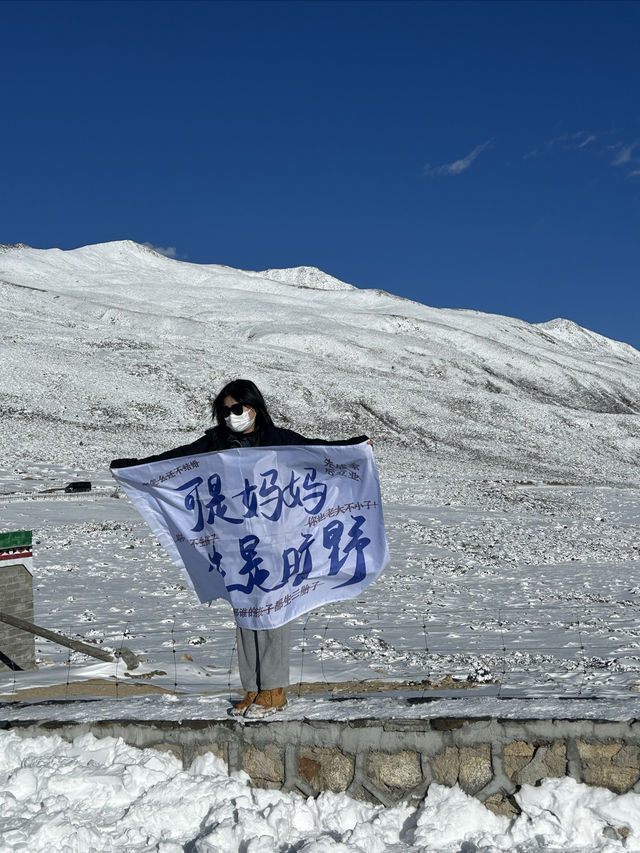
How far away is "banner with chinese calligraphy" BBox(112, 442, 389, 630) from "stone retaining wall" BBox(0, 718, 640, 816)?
2.78 feet

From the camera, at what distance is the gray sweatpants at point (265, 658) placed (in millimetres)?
5781

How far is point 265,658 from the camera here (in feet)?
19.0

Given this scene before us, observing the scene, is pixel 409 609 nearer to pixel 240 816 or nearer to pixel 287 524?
pixel 287 524

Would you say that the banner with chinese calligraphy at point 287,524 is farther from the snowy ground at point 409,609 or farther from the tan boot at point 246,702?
the snowy ground at point 409,609

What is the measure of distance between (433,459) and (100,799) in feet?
157

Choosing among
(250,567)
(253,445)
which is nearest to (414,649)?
(250,567)

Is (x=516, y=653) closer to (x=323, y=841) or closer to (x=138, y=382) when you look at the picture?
(x=323, y=841)

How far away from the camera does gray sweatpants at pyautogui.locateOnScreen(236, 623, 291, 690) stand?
5.78 metres

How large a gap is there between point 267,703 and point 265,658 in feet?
1.04

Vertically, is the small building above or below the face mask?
below

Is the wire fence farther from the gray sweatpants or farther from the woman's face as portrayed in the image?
the woman's face

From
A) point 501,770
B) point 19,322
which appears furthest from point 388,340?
point 501,770

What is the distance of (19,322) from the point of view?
273 feet

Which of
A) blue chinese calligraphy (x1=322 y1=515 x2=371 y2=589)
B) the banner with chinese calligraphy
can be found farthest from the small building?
blue chinese calligraphy (x1=322 y1=515 x2=371 y2=589)
